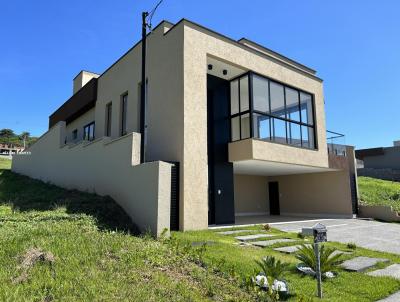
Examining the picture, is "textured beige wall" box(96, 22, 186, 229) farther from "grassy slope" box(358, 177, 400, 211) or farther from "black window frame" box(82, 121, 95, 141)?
"grassy slope" box(358, 177, 400, 211)

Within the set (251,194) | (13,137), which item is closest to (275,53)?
(251,194)

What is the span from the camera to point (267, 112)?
1423 centimetres

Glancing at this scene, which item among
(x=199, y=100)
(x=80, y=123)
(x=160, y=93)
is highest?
(x=80, y=123)

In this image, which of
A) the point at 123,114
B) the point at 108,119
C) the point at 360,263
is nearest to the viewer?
the point at 360,263

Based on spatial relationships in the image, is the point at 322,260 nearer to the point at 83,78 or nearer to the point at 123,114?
the point at 123,114

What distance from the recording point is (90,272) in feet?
17.9

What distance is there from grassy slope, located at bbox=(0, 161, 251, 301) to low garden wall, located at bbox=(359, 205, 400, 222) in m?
14.3

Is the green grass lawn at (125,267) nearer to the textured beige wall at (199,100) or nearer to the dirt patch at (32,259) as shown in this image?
the dirt patch at (32,259)

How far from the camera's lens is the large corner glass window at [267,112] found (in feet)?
45.2

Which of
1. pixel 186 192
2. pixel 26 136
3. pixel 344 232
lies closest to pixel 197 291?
pixel 186 192

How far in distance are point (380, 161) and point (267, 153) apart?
102 feet

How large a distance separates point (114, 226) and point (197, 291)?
16.6 ft

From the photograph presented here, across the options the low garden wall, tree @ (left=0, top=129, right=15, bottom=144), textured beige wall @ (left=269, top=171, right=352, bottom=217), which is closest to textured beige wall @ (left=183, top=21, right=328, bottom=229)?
textured beige wall @ (left=269, top=171, right=352, bottom=217)

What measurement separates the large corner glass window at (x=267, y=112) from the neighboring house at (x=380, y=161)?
21.6 m
